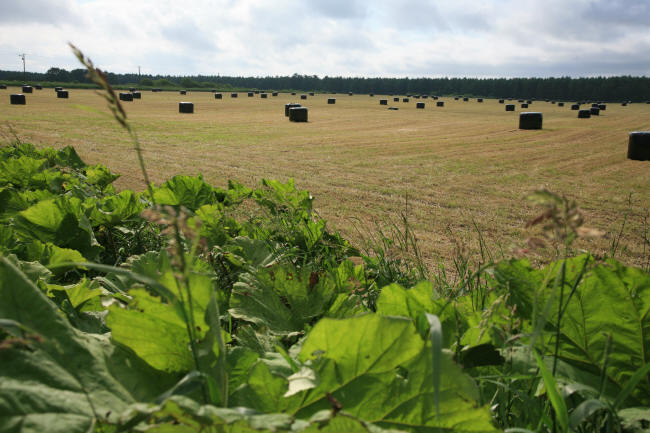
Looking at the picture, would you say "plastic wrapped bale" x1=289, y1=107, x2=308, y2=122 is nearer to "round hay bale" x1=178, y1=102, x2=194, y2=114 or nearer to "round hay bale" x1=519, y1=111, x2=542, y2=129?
"round hay bale" x1=178, y1=102, x2=194, y2=114

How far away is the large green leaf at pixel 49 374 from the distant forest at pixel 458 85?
311ft

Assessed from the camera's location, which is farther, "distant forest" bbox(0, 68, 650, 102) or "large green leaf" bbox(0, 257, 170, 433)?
"distant forest" bbox(0, 68, 650, 102)

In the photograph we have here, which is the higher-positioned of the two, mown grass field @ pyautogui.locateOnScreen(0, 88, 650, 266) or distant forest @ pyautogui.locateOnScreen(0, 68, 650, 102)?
distant forest @ pyautogui.locateOnScreen(0, 68, 650, 102)

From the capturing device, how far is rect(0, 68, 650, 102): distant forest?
10544 cm

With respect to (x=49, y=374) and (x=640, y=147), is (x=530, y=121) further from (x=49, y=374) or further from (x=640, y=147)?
(x=49, y=374)

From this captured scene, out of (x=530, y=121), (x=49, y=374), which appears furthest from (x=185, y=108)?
(x=49, y=374)

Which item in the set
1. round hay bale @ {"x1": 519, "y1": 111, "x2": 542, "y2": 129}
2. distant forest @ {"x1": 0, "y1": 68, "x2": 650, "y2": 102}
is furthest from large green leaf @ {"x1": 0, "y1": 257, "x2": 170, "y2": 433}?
distant forest @ {"x1": 0, "y1": 68, "x2": 650, "y2": 102}

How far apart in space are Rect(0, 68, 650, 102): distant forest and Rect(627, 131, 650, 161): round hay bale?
8687 centimetres

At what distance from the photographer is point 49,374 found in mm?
666

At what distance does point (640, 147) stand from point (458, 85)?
386 ft

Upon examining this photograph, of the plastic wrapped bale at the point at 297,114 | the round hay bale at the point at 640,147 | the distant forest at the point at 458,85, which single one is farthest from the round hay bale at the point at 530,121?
the distant forest at the point at 458,85

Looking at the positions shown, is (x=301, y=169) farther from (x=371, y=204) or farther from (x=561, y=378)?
(x=561, y=378)

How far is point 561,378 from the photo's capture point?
3.15ft

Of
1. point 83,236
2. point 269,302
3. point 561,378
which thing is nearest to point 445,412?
point 561,378
